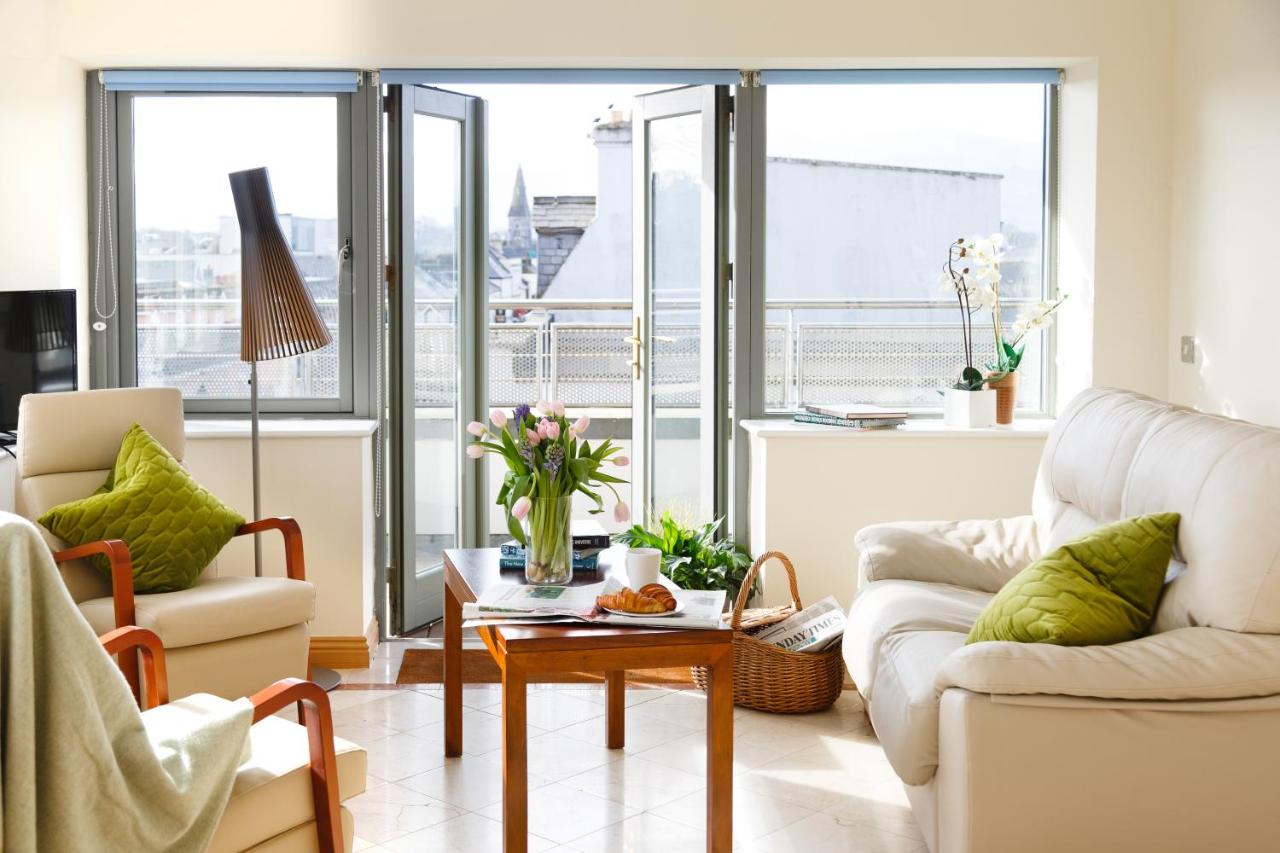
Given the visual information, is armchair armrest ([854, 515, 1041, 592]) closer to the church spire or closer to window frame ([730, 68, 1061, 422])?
window frame ([730, 68, 1061, 422])

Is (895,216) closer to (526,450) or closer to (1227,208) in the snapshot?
(1227,208)

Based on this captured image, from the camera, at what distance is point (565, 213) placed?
Result: 12.8m

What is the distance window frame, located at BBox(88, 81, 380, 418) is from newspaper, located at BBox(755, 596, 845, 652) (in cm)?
170

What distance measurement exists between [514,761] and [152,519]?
5.04 feet

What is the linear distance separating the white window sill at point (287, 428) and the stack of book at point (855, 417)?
153 cm

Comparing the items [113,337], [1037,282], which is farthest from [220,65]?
[1037,282]

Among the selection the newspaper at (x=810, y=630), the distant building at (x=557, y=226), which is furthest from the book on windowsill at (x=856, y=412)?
the distant building at (x=557, y=226)

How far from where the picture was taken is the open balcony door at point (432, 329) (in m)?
4.68

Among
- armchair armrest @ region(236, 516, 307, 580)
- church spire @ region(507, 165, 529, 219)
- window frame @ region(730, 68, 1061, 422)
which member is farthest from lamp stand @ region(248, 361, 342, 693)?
church spire @ region(507, 165, 529, 219)

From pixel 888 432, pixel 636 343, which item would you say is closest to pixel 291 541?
pixel 636 343

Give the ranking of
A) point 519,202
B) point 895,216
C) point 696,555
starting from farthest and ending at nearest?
point 519,202 < point 895,216 < point 696,555

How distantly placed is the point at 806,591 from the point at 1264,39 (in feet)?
7.23

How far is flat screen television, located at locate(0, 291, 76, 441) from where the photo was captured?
12.6ft

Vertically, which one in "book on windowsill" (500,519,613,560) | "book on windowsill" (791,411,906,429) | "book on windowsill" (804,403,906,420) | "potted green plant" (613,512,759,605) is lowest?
"potted green plant" (613,512,759,605)
